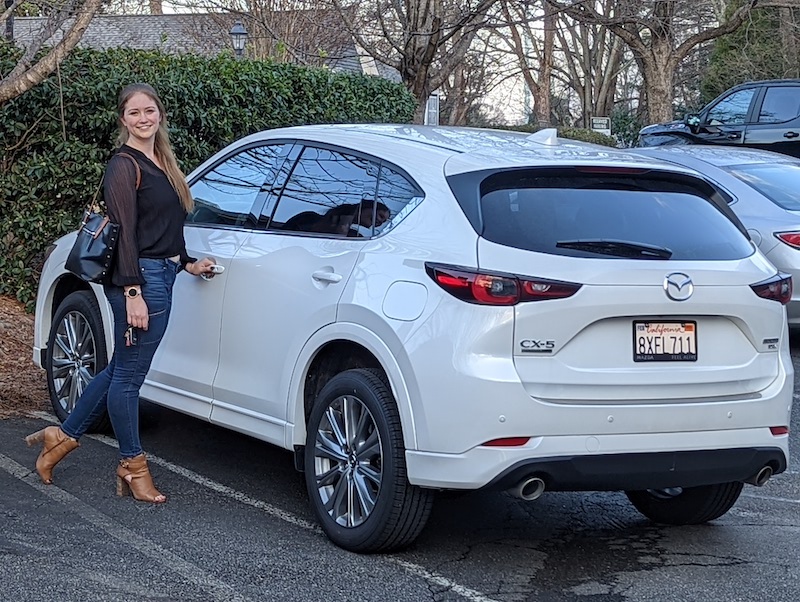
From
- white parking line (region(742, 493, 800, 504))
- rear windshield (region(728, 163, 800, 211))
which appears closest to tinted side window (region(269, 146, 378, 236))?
white parking line (region(742, 493, 800, 504))

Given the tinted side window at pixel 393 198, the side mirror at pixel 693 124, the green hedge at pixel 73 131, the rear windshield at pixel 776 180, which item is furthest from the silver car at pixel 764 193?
the side mirror at pixel 693 124

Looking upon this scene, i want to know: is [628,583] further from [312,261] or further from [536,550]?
[312,261]

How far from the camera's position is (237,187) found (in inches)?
241

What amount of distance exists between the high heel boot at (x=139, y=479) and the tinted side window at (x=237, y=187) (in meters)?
1.24

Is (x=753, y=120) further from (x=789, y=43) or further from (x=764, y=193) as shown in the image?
(x=789, y=43)

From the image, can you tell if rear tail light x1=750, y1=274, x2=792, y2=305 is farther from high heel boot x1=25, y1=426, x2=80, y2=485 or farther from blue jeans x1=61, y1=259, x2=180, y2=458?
high heel boot x1=25, y1=426, x2=80, y2=485

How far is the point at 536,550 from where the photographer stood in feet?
16.9

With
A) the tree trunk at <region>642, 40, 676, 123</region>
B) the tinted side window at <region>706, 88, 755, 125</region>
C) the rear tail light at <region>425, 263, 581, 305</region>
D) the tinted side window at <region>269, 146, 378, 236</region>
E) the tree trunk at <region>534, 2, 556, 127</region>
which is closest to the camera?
the rear tail light at <region>425, 263, 581, 305</region>

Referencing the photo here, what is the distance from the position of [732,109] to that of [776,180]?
9.15 meters

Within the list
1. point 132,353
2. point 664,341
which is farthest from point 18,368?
point 664,341

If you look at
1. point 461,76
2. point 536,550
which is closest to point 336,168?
point 536,550

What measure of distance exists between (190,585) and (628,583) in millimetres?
1676

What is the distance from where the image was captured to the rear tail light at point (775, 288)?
485 cm

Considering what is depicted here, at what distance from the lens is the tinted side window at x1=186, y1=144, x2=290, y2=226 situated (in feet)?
19.3
